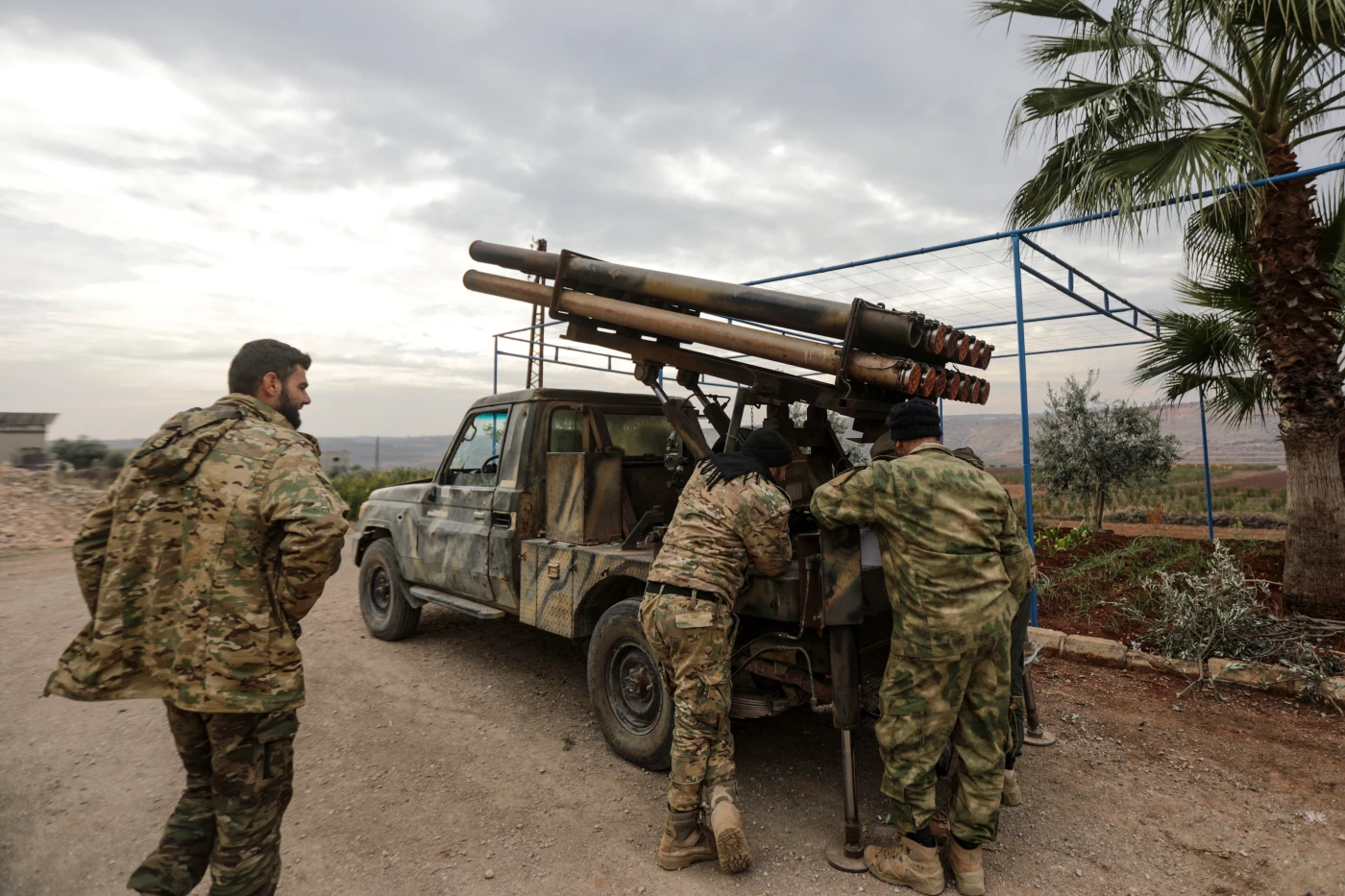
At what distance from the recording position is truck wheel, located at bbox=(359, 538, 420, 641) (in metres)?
5.89

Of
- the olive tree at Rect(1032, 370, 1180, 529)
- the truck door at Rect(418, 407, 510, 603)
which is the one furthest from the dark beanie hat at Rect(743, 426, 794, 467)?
the olive tree at Rect(1032, 370, 1180, 529)

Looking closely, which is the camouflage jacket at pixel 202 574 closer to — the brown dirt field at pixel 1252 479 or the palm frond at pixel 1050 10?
the palm frond at pixel 1050 10

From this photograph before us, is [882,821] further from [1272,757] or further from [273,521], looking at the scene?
[273,521]

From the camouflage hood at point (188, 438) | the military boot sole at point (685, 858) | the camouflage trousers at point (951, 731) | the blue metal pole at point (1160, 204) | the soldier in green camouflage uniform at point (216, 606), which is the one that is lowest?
the military boot sole at point (685, 858)

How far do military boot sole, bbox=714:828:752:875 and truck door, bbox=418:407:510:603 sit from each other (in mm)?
2576

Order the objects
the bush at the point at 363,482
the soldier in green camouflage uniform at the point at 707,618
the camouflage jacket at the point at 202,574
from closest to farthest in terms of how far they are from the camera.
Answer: the camouflage jacket at the point at 202,574 → the soldier in green camouflage uniform at the point at 707,618 → the bush at the point at 363,482

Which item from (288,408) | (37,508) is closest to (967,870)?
(288,408)

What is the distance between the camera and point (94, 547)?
2273mm

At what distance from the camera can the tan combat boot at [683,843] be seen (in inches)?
115

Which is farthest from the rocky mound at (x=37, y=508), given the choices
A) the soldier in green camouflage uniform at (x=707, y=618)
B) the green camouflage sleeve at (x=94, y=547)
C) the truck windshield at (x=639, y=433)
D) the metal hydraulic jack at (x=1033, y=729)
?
the metal hydraulic jack at (x=1033, y=729)

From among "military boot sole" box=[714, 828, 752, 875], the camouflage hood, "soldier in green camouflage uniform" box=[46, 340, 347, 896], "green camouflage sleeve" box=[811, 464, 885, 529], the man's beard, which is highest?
the man's beard

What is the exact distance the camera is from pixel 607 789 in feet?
11.7

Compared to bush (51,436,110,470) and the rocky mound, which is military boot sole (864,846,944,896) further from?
bush (51,436,110,470)

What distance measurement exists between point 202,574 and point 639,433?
3288 millimetres
